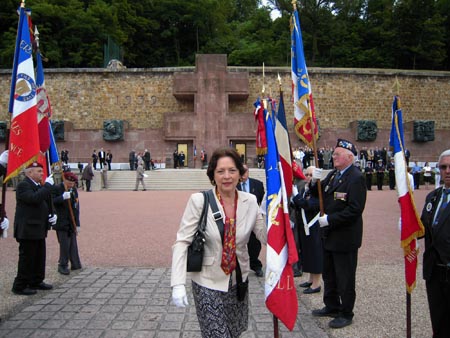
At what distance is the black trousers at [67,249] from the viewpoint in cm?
681

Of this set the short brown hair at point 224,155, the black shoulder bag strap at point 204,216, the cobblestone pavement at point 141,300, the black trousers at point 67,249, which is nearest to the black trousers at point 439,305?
the cobblestone pavement at point 141,300

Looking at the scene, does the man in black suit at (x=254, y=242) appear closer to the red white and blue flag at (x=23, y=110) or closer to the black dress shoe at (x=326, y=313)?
the black dress shoe at (x=326, y=313)

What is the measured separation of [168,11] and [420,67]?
33.0m

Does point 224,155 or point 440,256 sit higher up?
point 224,155

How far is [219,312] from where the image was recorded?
2855mm

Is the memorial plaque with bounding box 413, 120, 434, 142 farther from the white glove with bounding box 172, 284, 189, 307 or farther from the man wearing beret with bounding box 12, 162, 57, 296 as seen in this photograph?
the white glove with bounding box 172, 284, 189, 307

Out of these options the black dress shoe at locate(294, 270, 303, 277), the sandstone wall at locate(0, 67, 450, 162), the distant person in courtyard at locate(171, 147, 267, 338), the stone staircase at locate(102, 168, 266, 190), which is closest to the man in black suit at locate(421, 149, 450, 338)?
the distant person in courtyard at locate(171, 147, 267, 338)

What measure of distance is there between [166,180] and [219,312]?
22.8 meters

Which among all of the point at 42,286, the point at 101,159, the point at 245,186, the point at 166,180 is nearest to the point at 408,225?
the point at 245,186

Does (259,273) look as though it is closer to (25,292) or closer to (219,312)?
(25,292)

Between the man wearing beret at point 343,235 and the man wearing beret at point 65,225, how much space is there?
171 inches

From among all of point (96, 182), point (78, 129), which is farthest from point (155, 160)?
point (96, 182)

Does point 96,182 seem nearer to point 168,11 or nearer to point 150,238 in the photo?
point 150,238

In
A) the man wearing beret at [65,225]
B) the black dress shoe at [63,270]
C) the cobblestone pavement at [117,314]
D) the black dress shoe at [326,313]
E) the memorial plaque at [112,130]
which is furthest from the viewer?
the memorial plaque at [112,130]
